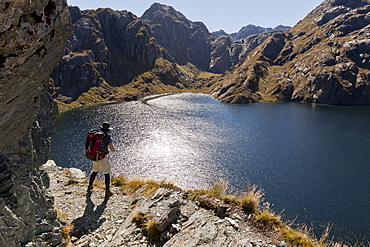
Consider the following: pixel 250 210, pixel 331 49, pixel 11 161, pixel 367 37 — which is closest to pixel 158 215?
pixel 250 210

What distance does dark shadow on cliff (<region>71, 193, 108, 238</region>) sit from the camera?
34.5 ft

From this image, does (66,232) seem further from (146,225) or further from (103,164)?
(103,164)

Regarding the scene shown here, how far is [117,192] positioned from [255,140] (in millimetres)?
65427

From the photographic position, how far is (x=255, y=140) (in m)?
73.8

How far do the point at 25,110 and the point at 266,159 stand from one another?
59.0m

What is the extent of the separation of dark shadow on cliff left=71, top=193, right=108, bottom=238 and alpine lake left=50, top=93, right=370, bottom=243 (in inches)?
490

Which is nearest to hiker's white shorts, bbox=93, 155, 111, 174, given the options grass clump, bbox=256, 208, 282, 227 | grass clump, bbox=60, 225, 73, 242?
grass clump, bbox=60, 225, 73, 242

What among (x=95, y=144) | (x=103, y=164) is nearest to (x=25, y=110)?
(x=95, y=144)

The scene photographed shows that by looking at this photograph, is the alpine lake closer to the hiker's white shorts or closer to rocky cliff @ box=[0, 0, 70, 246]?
the hiker's white shorts

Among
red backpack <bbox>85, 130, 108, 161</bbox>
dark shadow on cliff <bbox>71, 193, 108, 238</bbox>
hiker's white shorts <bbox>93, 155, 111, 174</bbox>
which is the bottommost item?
dark shadow on cliff <bbox>71, 193, 108, 238</bbox>

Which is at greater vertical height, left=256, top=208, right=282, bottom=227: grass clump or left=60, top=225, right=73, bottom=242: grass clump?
left=256, top=208, right=282, bottom=227: grass clump

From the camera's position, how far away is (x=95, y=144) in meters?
13.1

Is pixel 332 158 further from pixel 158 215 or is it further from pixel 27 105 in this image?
pixel 27 105

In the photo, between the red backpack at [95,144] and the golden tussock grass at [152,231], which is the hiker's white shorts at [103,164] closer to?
the red backpack at [95,144]
